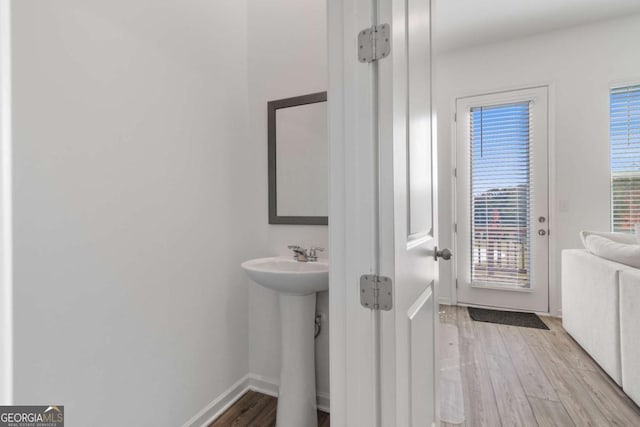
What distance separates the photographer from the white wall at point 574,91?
293cm

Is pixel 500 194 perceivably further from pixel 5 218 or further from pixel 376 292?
pixel 5 218

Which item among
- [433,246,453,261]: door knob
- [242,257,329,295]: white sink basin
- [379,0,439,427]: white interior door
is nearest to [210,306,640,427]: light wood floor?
[379,0,439,427]: white interior door

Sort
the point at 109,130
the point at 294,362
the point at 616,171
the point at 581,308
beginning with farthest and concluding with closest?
the point at 616,171
the point at 581,308
the point at 294,362
the point at 109,130

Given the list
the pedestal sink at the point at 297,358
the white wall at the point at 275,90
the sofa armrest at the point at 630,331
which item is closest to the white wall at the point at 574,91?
the sofa armrest at the point at 630,331

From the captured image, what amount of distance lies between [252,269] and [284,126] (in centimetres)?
89

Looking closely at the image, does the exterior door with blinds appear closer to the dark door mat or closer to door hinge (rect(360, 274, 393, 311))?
the dark door mat

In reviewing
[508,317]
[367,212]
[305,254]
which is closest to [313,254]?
[305,254]

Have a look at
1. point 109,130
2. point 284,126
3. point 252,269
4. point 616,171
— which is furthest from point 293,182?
point 616,171

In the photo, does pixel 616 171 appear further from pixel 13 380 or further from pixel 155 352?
pixel 13 380

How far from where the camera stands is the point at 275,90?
190cm

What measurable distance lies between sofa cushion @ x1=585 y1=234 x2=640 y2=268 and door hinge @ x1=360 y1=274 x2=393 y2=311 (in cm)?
200

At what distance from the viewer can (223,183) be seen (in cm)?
178

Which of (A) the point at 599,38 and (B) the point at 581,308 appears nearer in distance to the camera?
(B) the point at 581,308

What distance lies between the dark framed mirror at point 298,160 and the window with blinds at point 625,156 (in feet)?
9.84
